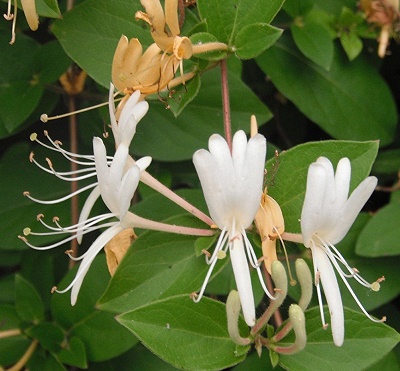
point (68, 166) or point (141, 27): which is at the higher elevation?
point (141, 27)

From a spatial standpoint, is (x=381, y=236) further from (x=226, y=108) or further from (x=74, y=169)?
(x=74, y=169)

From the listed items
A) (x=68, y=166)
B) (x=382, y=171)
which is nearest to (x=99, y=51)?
(x=68, y=166)

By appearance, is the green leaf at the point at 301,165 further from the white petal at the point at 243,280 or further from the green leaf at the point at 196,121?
the green leaf at the point at 196,121

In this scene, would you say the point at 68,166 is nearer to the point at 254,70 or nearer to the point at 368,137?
the point at 254,70

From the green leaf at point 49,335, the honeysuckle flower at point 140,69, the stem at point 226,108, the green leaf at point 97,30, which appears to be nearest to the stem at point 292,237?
the stem at point 226,108

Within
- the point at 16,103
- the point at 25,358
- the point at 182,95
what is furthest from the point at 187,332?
the point at 16,103

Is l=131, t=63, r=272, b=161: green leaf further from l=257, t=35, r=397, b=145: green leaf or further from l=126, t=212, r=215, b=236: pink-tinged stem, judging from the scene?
l=126, t=212, r=215, b=236: pink-tinged stem
